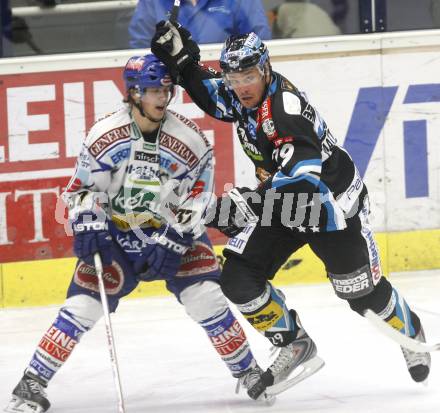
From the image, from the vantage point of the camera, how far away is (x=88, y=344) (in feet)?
17.8

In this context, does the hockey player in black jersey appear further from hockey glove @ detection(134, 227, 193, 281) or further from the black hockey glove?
hockey glove @ detection(134, 227, 193, 281)

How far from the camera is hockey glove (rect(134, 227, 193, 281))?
170 inches

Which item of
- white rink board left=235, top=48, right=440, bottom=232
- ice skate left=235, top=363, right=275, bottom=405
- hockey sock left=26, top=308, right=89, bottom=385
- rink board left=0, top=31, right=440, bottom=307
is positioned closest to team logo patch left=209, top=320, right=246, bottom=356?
ice skate left=235, top=363, right=275, bottom=405

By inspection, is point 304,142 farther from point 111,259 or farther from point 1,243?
point 1,243

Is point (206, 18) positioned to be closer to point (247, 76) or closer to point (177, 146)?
point (177, 146)

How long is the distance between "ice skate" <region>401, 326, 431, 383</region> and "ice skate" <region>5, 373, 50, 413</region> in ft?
4.16

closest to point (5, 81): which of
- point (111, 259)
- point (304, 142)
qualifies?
point (111, 259)

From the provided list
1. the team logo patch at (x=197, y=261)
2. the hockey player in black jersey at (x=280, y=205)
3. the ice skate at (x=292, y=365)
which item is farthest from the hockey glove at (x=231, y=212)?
the ice skate at (x=292, y=365)

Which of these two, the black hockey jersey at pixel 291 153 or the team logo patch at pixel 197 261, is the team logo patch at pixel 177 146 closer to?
the black hockey jersey at pixel 291 153

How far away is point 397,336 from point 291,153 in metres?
0.80

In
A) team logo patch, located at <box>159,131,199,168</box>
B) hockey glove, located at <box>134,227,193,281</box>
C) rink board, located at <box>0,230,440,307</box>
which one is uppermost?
team logo patch, located at <box>159,131,199,168</box>

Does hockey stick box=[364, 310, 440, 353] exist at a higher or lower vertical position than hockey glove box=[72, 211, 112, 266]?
lower

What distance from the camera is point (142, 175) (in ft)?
14.3

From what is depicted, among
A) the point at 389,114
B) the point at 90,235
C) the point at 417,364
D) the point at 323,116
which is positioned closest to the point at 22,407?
the point at 90,235
